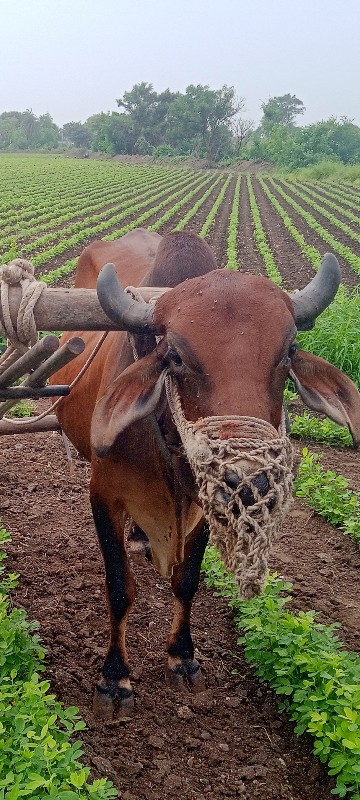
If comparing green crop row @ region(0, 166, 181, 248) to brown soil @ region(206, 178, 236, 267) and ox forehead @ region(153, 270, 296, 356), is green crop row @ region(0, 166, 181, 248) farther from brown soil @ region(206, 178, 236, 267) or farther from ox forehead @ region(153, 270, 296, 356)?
ox forehead @ region(153, 270, 296, 356)

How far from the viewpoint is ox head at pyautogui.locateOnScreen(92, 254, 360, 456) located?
240 cm

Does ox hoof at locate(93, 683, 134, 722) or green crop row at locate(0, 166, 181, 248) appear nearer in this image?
ox hoof at locate(93, 683, 134, 722)

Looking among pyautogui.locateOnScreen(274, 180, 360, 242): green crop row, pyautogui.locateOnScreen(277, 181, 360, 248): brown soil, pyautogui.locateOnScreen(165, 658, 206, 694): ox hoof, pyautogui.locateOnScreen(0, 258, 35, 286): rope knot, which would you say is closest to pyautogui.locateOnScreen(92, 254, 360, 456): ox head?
pyautogui.locateOnScreen(0, 258, 35, 286): rope knot

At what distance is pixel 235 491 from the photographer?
216 centimetres

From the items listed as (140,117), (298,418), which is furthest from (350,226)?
(140,117)

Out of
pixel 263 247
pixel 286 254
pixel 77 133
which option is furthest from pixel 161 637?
pixel 77 133

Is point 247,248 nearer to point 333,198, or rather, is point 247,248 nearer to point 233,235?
point 233,235

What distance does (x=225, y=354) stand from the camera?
240cm

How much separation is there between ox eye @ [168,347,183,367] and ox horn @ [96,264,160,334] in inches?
5.5

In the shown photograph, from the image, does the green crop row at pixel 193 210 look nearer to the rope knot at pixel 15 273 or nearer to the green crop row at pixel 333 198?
the green crop row at pixel 333 198

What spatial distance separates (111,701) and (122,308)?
1823mm

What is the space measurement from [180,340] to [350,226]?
2314 cm

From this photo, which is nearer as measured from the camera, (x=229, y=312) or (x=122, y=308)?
(x=229, y=312)

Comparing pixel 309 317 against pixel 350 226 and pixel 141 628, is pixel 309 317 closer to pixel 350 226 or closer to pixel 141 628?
pixel 141 628
